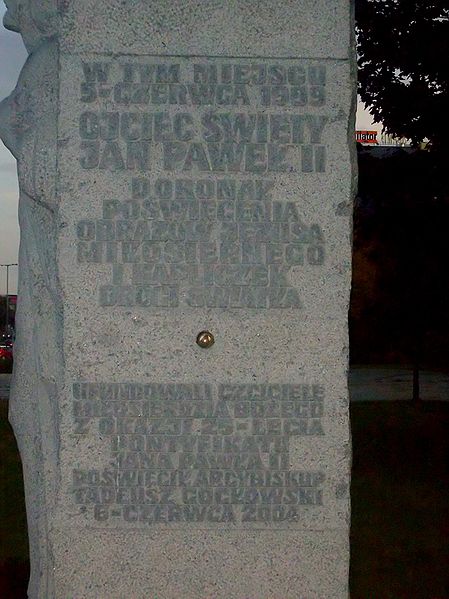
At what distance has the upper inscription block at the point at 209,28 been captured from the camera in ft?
13.4

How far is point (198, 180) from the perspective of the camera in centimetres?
409

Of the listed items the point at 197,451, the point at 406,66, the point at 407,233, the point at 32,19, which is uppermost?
the point at 406,66

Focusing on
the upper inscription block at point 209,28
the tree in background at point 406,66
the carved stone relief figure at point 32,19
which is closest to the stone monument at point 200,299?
the upper inscription block at point 209,28

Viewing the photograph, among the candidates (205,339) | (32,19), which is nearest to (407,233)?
(32,19)

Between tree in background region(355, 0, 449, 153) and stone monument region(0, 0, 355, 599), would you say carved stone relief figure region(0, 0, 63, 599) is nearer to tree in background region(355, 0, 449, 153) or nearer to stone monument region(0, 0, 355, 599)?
stone monument region(0, 0, 355, 599)

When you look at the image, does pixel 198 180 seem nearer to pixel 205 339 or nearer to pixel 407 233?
pixel 205 339

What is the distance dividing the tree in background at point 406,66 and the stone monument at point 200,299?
7589 millimetres

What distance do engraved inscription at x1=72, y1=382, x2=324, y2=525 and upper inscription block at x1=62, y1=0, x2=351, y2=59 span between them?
1.35 metres

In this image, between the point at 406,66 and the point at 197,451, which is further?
the point at 406,66

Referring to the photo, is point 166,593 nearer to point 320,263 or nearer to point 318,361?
point 318,361

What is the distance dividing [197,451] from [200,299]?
24.0 inches

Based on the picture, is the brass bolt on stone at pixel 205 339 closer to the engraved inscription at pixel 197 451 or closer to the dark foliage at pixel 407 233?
the engraved inscription at pixel 197 451

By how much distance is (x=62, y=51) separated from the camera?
13.4 ft

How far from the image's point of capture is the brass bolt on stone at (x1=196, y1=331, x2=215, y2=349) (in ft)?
13.4
